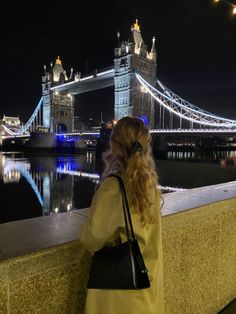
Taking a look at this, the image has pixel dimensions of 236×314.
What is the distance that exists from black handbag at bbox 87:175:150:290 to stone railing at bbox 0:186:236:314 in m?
0.27

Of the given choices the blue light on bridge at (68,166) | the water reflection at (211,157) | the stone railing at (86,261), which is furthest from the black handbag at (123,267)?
the water reflection at (211,157)

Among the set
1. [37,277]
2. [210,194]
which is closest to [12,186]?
[210,194]

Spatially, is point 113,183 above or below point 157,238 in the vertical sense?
above

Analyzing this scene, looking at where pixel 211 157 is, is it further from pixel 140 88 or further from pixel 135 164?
pixel 135 164

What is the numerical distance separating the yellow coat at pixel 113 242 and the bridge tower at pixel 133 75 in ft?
126

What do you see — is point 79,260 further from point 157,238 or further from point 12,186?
point 12,186

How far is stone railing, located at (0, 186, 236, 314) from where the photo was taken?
1321mm

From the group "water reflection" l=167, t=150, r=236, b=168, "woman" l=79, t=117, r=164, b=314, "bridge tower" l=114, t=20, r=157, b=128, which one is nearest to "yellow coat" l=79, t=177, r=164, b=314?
"woman" l=79, t=117, r=164, b=314

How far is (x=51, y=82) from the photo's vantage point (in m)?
70.6

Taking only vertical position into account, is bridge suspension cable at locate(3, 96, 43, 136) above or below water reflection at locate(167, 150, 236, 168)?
above

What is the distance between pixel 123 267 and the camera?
1.20 m

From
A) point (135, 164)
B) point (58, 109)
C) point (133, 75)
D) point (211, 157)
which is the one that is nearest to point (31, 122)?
point (58, 109)

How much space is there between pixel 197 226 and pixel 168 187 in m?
9.01

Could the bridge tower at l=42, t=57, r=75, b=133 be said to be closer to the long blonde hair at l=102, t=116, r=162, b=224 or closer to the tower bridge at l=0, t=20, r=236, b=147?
the tower bridge at l=0, t=20, r=236, b=147
